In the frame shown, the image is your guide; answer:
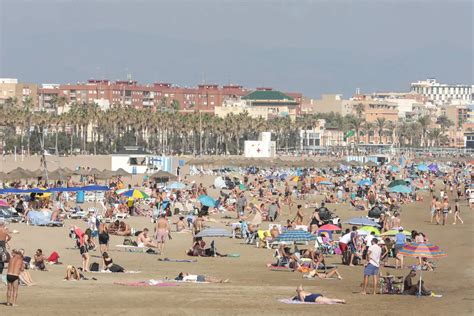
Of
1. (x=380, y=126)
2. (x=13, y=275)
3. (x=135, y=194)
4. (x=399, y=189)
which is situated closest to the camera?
(x=13, y=275)

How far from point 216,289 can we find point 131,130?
4106 inches

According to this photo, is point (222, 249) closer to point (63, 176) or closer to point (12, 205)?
point (12, 205)

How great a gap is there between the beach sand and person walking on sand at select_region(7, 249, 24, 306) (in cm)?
17

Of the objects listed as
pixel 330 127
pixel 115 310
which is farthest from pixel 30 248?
pixel 330 127

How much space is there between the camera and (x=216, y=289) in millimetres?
18250

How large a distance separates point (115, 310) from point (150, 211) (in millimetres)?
20683

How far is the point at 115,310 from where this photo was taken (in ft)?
50.9

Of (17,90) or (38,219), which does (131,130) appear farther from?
(38,219)

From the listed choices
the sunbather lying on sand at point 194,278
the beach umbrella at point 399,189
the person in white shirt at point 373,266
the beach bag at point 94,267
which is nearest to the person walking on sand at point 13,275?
the sunbather lying on sand at point 194,278

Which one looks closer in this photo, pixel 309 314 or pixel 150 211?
pixel 309 314

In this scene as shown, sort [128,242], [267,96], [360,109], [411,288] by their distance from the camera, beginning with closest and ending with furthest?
[411,288], [128,242], [360,109], [267,96]

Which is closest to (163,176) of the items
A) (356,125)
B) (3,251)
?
(3,251)

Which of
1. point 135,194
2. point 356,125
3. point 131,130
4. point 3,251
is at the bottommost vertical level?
point 3,251

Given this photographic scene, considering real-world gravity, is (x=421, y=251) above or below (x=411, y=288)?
above
